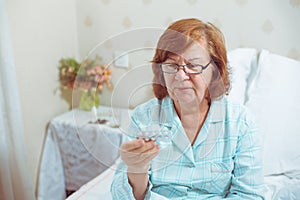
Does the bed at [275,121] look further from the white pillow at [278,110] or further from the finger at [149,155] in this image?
the finger at [149,155]

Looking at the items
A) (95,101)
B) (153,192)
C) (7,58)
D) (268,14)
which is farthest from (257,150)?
(7,58)

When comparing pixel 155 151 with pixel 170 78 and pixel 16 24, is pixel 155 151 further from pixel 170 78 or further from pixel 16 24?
pixel 16 24

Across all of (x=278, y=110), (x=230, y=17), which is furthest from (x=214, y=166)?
(x=230, y=17)

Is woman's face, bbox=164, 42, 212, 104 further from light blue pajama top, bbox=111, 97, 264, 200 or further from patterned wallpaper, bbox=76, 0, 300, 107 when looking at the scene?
patterned wallpaper, bbox=76, 0, 300, 107

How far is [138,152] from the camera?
2.81 ft

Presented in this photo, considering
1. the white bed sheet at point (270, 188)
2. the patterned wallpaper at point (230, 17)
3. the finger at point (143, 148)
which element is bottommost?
the white bed sheet at point (270, 188)

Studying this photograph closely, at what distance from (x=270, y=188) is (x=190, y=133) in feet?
1.53

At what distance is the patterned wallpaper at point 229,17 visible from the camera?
1.60 meters

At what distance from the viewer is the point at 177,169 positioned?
1035 millimetres

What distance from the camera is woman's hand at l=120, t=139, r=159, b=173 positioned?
2.80ft

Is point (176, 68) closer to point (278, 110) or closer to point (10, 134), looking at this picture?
point (278, 110)

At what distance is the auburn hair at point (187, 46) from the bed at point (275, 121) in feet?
1.21

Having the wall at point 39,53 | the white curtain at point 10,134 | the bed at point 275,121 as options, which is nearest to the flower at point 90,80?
the bed at point 275,121

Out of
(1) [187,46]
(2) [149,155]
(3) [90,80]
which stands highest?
(1) [187,46]
